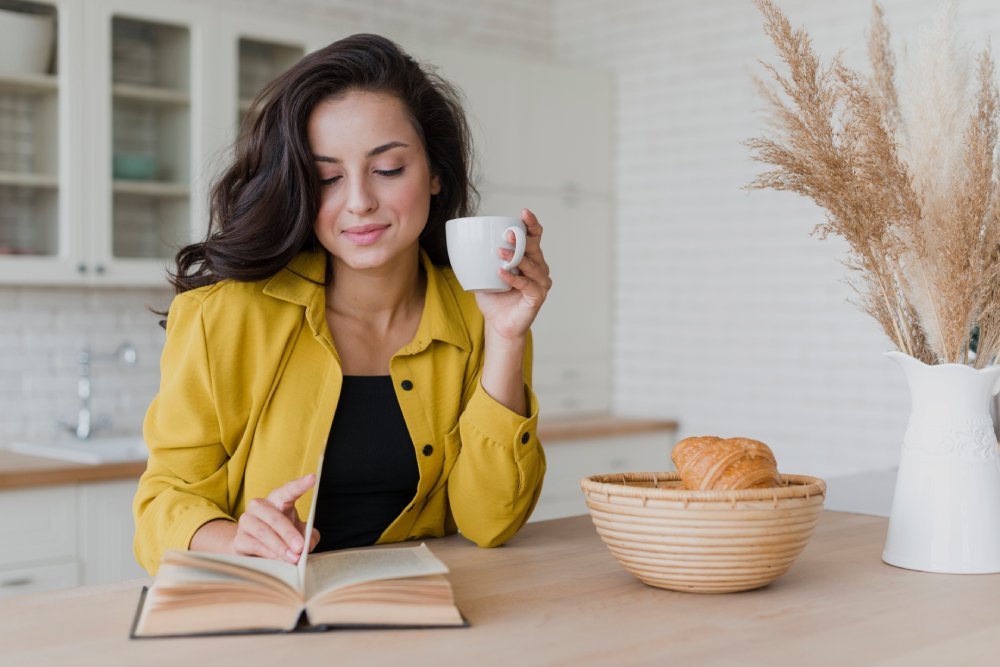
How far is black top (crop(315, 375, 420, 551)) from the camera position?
1.80 metres

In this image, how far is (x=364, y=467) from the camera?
1805 mm

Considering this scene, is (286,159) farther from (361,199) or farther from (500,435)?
Answer: (500,435)

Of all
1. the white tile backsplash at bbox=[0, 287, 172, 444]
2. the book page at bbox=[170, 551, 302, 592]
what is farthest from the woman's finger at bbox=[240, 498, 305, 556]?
the white tile backsplash at bbox=[0, 287, 172, 444]

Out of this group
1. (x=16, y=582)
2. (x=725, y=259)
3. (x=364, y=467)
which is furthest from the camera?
(x=725, y=259)

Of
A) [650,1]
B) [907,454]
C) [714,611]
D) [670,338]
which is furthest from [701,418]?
[714,611]

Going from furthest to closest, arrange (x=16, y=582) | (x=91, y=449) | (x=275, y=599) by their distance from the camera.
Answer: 1. (x=91, y=449)
2. (x=16, y=582)
3. (x=275, y=599)

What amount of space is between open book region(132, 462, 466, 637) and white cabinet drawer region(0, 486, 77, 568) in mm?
2094

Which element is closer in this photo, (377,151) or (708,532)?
(708,532)

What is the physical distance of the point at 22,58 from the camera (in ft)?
11.1

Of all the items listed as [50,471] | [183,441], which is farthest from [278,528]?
[50,471]

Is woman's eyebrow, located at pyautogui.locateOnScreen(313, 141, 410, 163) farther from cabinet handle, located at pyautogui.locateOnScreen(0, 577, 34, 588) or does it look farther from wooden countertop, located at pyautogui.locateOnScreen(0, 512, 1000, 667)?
cabinet handle, located at pyautogui.locateOnScreen(0, 577, 34, 588)

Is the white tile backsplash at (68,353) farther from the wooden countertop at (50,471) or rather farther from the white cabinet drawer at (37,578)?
the white cabinet drawer at (37,578)

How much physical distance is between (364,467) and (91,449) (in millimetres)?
2078

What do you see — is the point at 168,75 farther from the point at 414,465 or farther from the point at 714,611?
the point at 714,611
